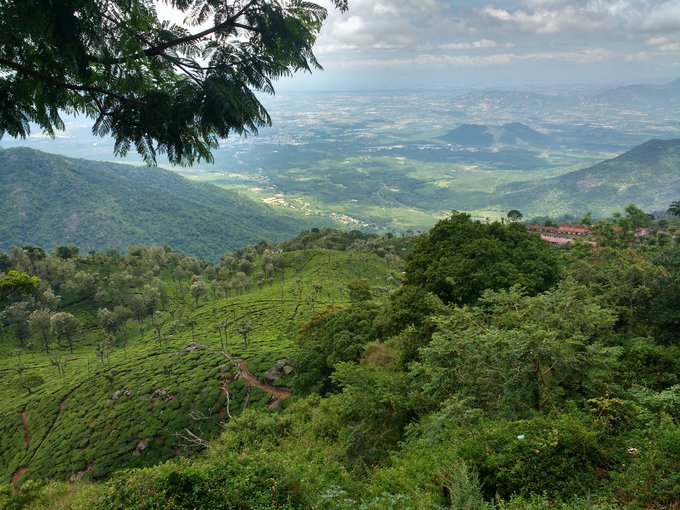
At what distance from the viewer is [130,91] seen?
223 inches

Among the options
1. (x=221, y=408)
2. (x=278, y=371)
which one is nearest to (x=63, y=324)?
(x=221, y=408)

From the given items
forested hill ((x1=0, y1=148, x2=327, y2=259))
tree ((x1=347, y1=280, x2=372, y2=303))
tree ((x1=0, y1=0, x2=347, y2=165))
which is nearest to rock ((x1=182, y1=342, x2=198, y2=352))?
tree ((x1=347, y1=280, x2=372, y2=303))

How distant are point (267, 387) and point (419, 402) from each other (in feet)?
69.0

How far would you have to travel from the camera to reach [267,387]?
3156cm

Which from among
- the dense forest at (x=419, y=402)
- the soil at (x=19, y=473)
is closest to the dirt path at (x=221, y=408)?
the dense forest at (x=419, y=402)

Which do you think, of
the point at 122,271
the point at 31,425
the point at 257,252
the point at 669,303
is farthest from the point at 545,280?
the point at 257,252

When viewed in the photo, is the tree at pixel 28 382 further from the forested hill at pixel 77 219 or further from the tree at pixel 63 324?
the forested hill at pixel 77 219

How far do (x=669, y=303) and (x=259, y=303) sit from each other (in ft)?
196

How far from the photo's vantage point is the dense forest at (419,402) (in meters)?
7.70

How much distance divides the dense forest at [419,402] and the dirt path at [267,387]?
0.25m

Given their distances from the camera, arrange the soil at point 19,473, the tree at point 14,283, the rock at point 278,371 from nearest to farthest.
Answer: the soil at point 19,473 → the tree at point 14,283 → the rock at point 278,371

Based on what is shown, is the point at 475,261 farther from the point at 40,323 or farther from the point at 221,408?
the point at 40,323

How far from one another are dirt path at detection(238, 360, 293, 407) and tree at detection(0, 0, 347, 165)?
2467 centimetres

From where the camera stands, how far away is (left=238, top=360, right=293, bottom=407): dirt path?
28.7m
